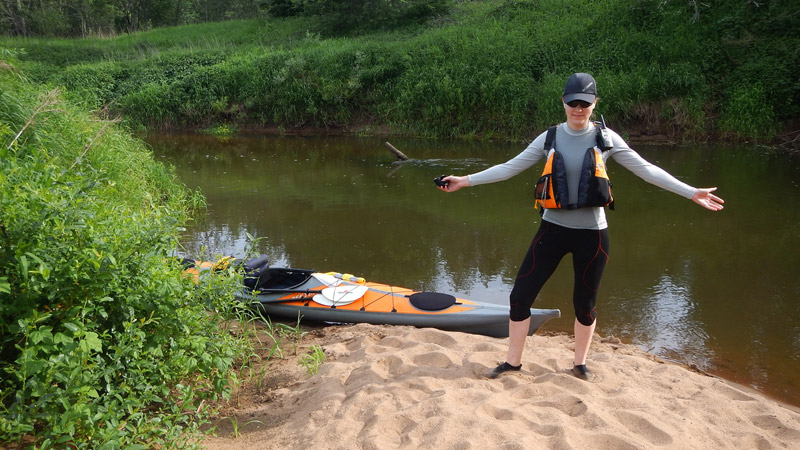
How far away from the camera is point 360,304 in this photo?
4797mm

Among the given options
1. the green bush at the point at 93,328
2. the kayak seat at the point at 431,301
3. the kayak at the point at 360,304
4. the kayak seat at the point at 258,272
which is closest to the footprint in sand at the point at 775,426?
the kayak at the point at 360,304

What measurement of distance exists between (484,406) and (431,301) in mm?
1740

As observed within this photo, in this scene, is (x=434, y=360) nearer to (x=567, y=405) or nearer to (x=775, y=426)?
(x=567, y=405)

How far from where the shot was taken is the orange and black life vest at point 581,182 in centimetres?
296

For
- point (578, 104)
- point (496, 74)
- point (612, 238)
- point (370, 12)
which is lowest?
point (612, 238)

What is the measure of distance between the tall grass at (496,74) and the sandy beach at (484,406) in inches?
346

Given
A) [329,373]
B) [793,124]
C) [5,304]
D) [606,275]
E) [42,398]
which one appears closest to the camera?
[42,398]

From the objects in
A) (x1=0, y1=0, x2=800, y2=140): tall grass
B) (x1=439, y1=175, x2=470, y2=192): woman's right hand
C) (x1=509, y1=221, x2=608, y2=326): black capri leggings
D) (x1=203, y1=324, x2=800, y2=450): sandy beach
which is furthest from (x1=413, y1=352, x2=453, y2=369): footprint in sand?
(x1=0, y1=0, x2=800, y2=140): tall grass

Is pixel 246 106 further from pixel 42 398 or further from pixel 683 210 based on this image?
pixel 42 398

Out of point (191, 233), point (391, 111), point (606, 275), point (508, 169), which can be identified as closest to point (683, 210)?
point (606, 275)

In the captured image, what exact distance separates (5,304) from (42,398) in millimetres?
492

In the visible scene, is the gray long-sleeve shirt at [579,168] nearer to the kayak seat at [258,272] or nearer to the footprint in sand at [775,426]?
the footprint in sand at [775,426]

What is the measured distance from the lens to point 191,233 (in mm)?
7609

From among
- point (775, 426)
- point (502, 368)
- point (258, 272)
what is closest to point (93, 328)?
point (502, 368)
